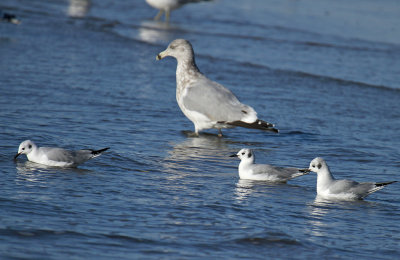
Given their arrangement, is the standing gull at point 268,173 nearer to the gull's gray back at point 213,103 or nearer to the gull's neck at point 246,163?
the gull's neck at point 246,163

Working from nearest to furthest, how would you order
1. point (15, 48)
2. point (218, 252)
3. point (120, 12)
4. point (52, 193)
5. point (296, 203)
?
point (218, 252), point (52, 193), point (296, 203), point (15, 48), point (120, 12)

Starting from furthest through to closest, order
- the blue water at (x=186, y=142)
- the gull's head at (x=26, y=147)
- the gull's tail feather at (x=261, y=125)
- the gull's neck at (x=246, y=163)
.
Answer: the gull's tail feather at (x=261, y=125) → the gull's neck at (x=246, y=163) → the gull's head at (x=26, y=147) → the blue water at (x=186, y=142)

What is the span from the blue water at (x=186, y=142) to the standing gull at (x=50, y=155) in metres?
0.09

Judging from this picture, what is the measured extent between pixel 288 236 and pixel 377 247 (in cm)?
65

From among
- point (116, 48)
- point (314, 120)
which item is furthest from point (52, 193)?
point (116, 48)

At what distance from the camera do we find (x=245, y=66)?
14500 mm

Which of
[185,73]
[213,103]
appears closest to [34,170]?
[213,103]

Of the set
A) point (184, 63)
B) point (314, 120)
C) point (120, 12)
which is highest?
point (120, 12)

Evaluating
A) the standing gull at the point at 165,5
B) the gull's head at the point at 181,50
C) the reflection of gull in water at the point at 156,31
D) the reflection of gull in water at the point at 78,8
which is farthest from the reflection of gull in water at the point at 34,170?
the standing gull at the point at 165,5

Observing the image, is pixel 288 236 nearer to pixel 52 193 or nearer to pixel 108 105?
pixel 52 193

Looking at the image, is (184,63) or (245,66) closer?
Answer: (184,63)

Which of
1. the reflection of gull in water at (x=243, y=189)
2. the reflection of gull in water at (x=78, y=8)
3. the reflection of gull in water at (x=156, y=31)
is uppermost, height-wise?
the reflection of gull in water at (x=78, y=8)

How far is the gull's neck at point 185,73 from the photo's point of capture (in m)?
9.53

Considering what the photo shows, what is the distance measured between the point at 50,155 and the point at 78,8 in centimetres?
1599
